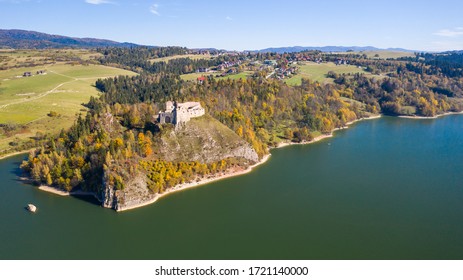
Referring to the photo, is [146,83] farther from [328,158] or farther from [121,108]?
[328,158]

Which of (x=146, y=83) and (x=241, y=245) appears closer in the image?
(x=241, y=245)

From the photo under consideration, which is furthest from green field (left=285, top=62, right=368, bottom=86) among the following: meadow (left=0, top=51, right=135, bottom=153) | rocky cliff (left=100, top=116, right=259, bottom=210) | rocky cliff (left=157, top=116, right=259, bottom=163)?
meadow (left=0, top=51, right=135, bottom=153)

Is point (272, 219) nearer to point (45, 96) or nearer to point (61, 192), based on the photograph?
point (61, 192)

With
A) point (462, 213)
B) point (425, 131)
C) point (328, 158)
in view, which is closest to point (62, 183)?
point (328, 158)

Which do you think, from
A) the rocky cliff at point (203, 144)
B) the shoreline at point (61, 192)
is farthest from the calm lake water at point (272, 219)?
the rocky cliff at point (203, 144)

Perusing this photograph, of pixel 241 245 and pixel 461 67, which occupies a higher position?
pixel 461 67

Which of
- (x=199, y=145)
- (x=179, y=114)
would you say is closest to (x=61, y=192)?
(x=179, y=114)

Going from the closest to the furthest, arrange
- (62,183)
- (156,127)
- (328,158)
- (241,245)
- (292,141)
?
(241,245) → (62,183) → (156,127) → (328,158) → (292,141)

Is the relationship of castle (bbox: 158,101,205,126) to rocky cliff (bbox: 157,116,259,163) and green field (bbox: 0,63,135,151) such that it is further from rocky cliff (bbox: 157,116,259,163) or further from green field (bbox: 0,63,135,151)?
green field (bbox: 0,63,135,151)

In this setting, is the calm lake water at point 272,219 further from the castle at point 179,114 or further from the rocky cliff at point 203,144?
the castle at point 179,114
